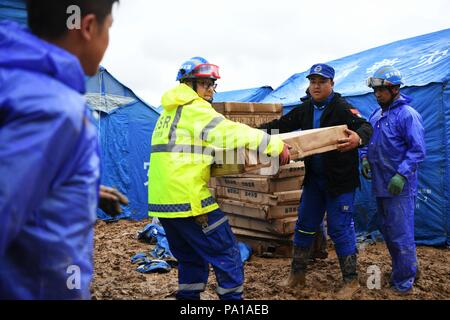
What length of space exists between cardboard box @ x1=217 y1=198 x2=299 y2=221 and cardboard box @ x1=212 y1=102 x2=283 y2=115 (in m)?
1.39

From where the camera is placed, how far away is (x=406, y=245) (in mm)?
4676

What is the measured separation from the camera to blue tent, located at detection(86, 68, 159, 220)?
33.2 feet

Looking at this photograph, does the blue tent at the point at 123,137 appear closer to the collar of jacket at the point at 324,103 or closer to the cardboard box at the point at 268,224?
the cardboard box at the point at 268,224

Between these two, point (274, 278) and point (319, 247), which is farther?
point (319, 247)

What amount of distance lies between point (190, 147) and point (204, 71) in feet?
2.43

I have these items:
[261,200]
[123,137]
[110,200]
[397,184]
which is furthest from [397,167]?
[123,137]

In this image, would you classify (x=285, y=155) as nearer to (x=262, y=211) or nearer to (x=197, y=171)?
(x=197, y=171)

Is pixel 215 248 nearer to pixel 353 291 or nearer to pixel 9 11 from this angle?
pixel 353 291

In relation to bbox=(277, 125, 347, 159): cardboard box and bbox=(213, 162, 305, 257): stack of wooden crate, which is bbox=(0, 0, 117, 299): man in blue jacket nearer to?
bbox=(277, 125, 347, 159): cardboard box

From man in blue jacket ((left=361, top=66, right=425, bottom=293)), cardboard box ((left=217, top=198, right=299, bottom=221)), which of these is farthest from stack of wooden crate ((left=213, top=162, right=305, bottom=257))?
man in blue jacket ((left=361, top=66, right=425, bottom=293))

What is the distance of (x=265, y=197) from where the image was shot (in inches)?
243

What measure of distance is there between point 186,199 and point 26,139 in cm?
236

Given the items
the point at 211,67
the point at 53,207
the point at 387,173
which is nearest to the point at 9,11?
the point at 211,67

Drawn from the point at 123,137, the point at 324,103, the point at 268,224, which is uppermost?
the point at 324,103
